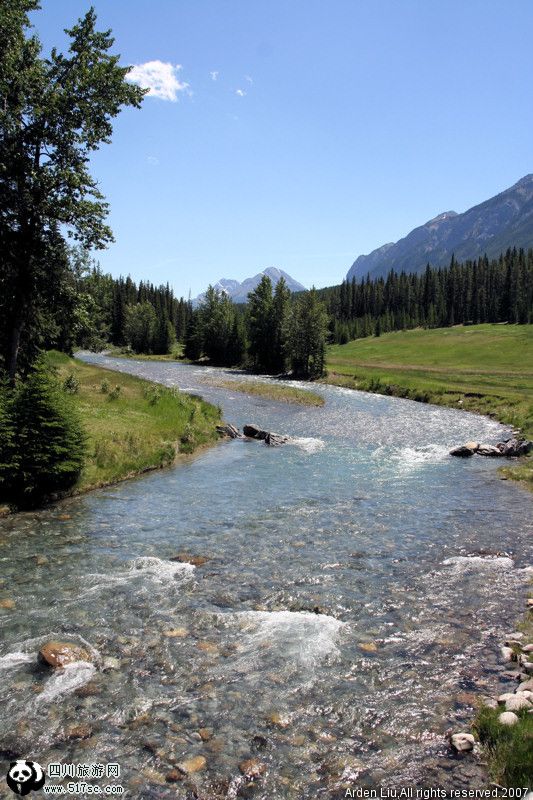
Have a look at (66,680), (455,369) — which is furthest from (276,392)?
(66,680)

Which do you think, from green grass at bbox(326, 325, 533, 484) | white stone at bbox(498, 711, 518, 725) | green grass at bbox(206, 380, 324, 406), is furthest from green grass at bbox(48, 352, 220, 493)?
green grass at bbox(326, 325, 533, 484)

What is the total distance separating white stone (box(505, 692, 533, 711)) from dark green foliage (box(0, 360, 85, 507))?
700 inches

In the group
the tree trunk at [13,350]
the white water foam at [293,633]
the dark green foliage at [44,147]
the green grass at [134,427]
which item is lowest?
the white water foam at [293,633]

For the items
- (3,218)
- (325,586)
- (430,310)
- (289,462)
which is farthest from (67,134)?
(430,310)

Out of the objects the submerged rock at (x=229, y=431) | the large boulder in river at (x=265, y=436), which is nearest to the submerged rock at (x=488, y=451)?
the large boulder in river at (x=265, y=436)

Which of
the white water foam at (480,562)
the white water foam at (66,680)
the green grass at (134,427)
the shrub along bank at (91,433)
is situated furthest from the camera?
the green grass at (134,427)

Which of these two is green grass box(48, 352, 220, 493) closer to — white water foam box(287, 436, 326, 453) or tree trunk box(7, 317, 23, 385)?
tree trunk box(7, 317, 23, 385)

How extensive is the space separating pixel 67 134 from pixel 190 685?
25306 mm

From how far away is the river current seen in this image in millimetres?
8195

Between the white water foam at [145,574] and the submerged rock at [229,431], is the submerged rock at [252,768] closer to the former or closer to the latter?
the white water foam at [145,574]

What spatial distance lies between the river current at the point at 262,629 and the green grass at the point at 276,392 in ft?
127

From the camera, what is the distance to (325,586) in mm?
14258

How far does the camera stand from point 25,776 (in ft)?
25.0

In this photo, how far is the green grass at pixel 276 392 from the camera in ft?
208
